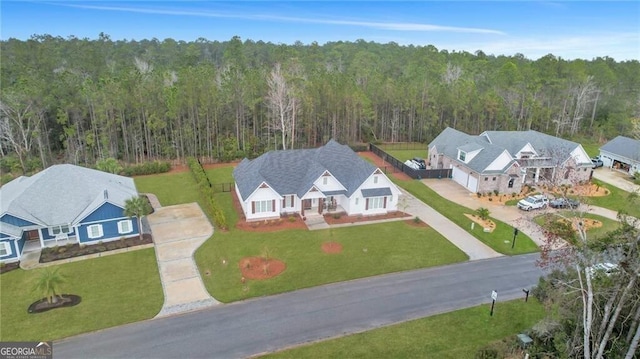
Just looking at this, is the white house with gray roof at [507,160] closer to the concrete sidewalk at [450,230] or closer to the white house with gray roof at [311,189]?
the concrete sidewalk at [450,230]

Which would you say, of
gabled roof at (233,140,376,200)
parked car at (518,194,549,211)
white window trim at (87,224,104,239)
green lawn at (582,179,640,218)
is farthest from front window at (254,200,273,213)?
green lawn at (582,179,640,218)

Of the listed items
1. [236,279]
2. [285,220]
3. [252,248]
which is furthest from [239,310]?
[285,220]

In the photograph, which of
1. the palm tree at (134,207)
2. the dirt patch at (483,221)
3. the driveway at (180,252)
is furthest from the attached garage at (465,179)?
the palm tree at (134,207)

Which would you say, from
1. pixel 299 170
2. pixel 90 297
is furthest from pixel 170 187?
pixel 90 297

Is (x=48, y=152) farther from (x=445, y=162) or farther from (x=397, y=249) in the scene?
(x=445, y=162)

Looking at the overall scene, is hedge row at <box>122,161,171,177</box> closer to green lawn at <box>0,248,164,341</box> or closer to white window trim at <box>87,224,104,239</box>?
white window trim at <box>87,224,104,239</box>

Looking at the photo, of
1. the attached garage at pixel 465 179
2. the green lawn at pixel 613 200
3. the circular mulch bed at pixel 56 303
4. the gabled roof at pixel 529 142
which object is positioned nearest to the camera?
the circular mulch bed at pixel 56 303

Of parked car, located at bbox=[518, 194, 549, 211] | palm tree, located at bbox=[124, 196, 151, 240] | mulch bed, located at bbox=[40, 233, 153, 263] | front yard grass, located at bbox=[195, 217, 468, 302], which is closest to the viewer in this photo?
front yard grass, located at bbox=[195, 217, 468, 302]
